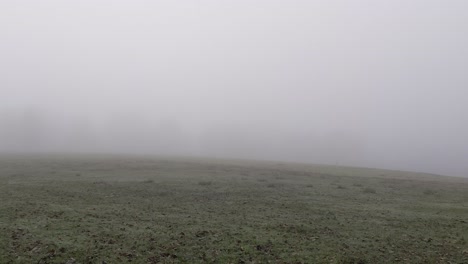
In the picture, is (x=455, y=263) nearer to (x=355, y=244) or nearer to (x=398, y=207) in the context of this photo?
(x=355, y=244)

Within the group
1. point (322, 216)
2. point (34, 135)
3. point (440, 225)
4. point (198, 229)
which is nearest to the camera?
point (198, 229)

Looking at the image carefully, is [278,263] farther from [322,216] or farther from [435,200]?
[435,200]

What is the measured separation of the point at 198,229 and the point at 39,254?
762 centimetres

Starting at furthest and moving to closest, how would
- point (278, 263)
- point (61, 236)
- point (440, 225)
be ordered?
1. point (440, 225)
2. point (61, 236)
3. point (278, 263)

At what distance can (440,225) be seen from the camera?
20.6m

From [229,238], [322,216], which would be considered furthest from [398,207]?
[229,238]

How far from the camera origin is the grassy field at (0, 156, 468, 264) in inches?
578

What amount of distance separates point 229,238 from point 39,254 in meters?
8.43

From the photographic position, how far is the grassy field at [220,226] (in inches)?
578

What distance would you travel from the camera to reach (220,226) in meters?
19.2

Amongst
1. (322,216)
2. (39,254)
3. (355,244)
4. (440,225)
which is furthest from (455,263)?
(39,254)

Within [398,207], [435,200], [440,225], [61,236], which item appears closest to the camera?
[61,236]

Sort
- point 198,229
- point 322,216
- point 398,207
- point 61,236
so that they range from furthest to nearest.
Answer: point 398,207 < point 322,216 < point 198,229 < point 61,236

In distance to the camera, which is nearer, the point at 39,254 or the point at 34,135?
the point at 39,254
